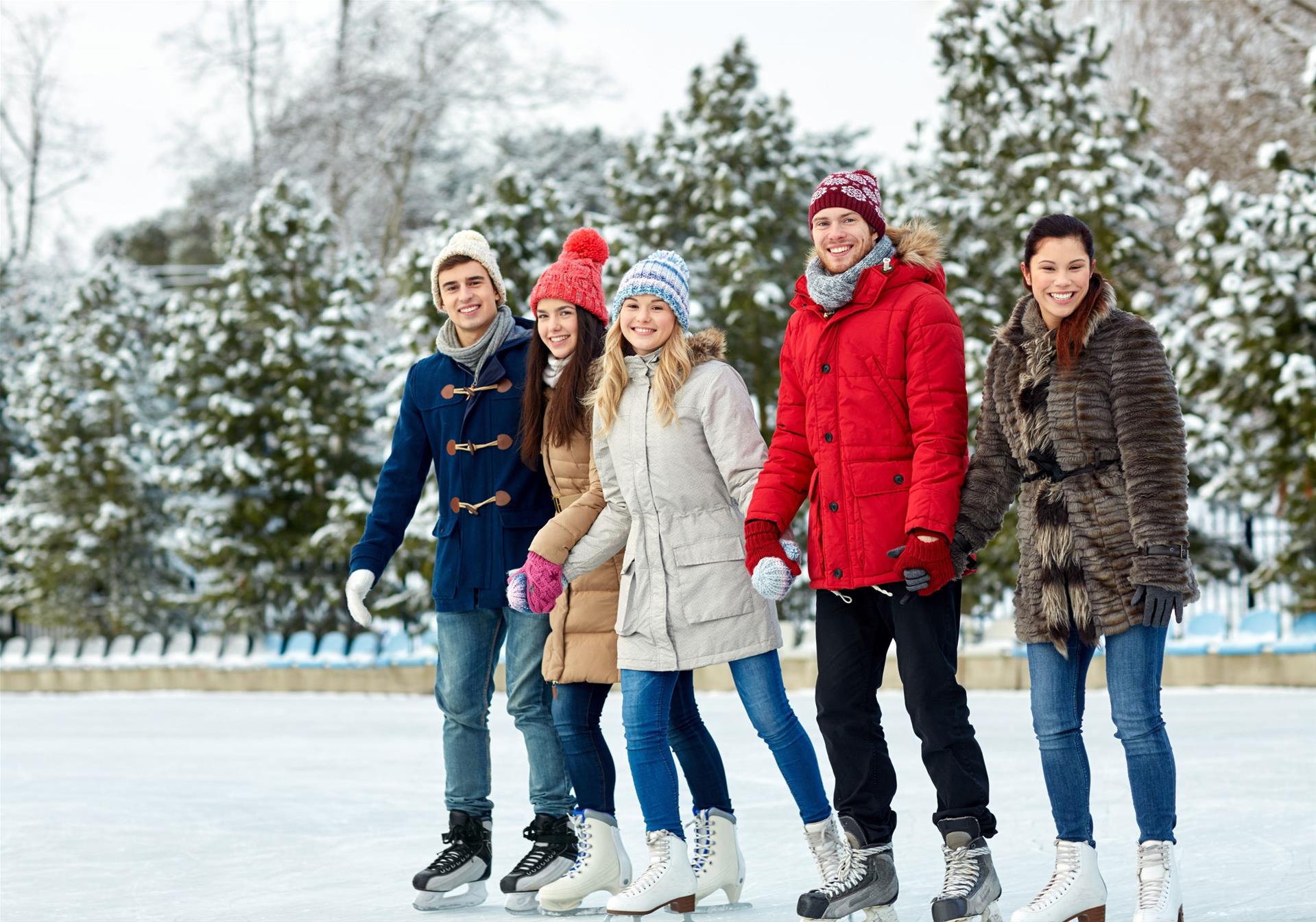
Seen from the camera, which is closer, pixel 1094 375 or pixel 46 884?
pixel 1094 375

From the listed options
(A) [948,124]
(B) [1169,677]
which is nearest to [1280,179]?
(A) [948,124]

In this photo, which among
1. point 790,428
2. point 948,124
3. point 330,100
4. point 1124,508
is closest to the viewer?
point 1124,508

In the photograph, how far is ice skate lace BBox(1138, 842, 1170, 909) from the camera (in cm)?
354

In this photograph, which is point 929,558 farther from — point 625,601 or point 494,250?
point 494,250

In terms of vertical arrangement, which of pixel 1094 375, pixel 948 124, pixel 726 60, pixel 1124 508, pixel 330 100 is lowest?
pixel 1124 508

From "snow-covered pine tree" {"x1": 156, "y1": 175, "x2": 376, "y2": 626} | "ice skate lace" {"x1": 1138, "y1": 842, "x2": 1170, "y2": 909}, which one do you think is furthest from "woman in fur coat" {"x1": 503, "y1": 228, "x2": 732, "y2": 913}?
"snow-covered pine tree" {"x1": 156, "y1": 175, "x2": 376, "y2": 626}

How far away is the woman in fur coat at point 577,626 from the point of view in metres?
4.29

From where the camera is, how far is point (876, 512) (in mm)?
3775

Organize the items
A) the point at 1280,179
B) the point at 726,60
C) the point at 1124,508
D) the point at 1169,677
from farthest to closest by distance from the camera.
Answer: the point at 726,60
the point at 1280,179
the point at 1169,677
the point at 1124,508

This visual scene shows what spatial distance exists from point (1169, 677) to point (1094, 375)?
885 cm

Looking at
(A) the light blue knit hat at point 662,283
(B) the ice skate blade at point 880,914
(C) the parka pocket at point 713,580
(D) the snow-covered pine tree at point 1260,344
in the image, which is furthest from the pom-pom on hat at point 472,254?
(D) the snow-covered pine tree at point 1260,344

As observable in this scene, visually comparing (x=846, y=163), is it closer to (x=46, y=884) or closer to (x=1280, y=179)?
(x=1280, y=179)

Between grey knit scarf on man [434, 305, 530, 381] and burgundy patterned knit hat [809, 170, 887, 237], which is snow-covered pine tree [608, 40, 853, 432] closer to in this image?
grey knit scarf on man [434, 305, 530, 381]

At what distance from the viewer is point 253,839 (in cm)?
595
